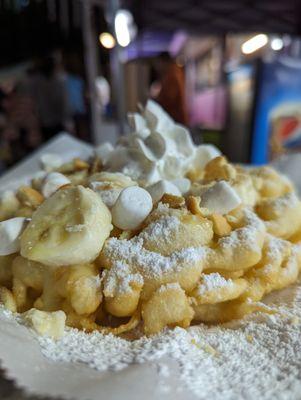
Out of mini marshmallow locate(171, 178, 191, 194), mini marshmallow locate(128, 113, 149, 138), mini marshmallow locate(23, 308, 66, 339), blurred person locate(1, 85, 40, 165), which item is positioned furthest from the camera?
blurred person locate(1, 85, 40, 165)

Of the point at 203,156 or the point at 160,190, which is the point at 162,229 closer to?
the point at 160,190

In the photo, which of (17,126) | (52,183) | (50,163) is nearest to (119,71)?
(17,126)

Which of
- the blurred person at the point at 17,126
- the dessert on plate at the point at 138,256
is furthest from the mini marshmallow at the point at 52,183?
the blurred person at the point at 17,126

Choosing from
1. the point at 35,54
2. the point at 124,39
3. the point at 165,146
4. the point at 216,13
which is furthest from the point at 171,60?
the point at 165,146

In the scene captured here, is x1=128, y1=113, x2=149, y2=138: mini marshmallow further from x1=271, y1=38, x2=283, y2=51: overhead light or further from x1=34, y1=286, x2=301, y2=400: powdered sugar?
x1=271, y1=38, x2=283, y2=51: overhead light

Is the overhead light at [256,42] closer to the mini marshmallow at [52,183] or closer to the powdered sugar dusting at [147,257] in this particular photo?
the mini marshmallow at [52,183]

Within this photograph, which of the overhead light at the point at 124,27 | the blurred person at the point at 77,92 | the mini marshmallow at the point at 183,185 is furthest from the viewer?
the blurred person at the point at 77,92

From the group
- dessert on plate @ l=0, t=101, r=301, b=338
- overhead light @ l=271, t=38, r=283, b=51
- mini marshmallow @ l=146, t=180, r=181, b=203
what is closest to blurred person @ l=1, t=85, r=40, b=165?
overhead light @ l=271, t=38, r=283, b=51
